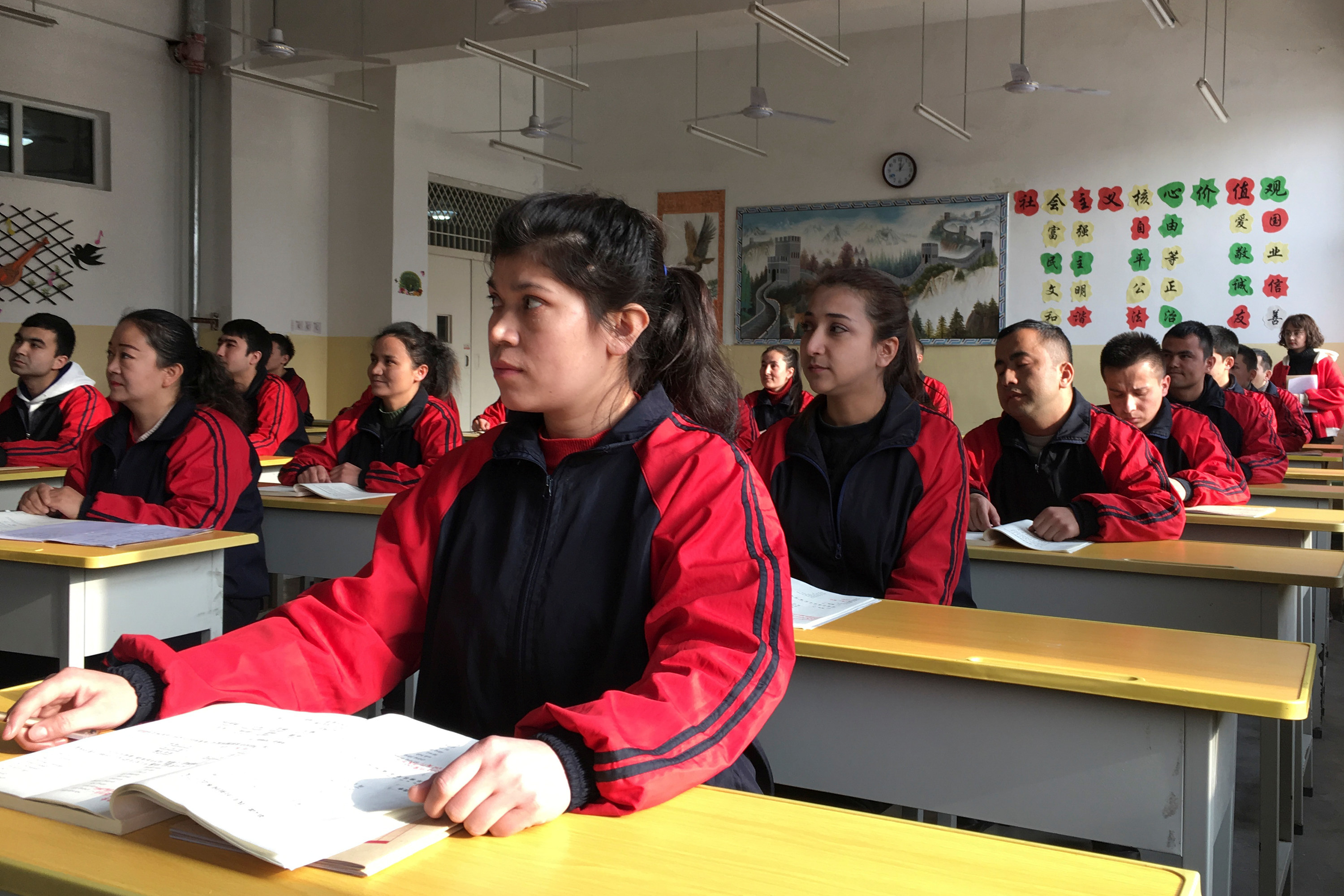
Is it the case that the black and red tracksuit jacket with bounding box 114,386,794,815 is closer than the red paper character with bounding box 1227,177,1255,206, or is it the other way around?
the black and red tracksuit jacket with bounding box 114,386,794,815

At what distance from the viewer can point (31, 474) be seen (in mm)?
3961

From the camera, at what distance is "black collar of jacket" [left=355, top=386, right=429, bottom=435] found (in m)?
4.02

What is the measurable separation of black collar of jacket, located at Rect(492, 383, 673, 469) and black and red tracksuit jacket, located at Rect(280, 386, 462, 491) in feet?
8.91

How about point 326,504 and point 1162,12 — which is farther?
point 1162,12

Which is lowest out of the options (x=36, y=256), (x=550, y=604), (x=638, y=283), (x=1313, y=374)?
(x=550, y=604)

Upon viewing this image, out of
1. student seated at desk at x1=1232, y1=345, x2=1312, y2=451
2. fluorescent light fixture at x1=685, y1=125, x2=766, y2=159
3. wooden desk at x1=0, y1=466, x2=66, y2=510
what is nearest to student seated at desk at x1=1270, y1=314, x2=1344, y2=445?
student seated at desk at x1=1232, y1=345, x2=1312, y2=451

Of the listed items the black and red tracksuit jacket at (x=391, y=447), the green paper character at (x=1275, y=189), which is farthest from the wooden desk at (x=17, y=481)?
the green paper character at (x=1275, y=189)

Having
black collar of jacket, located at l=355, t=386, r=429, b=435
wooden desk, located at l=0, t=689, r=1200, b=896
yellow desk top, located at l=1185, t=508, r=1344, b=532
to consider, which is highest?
black collar of jacket, located at l=355, t=386, r=429, b=435

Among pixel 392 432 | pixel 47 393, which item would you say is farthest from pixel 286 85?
pixel 392 432

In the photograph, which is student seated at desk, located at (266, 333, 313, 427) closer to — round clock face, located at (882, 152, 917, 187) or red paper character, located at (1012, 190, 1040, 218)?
round clock face, located at (882, 152, 917, 187)

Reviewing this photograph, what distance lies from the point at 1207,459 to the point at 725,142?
594 centimetres

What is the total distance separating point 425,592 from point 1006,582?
5.53 ft

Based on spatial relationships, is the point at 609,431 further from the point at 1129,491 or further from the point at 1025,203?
the point at 1025,203

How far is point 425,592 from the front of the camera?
1.25 metres
